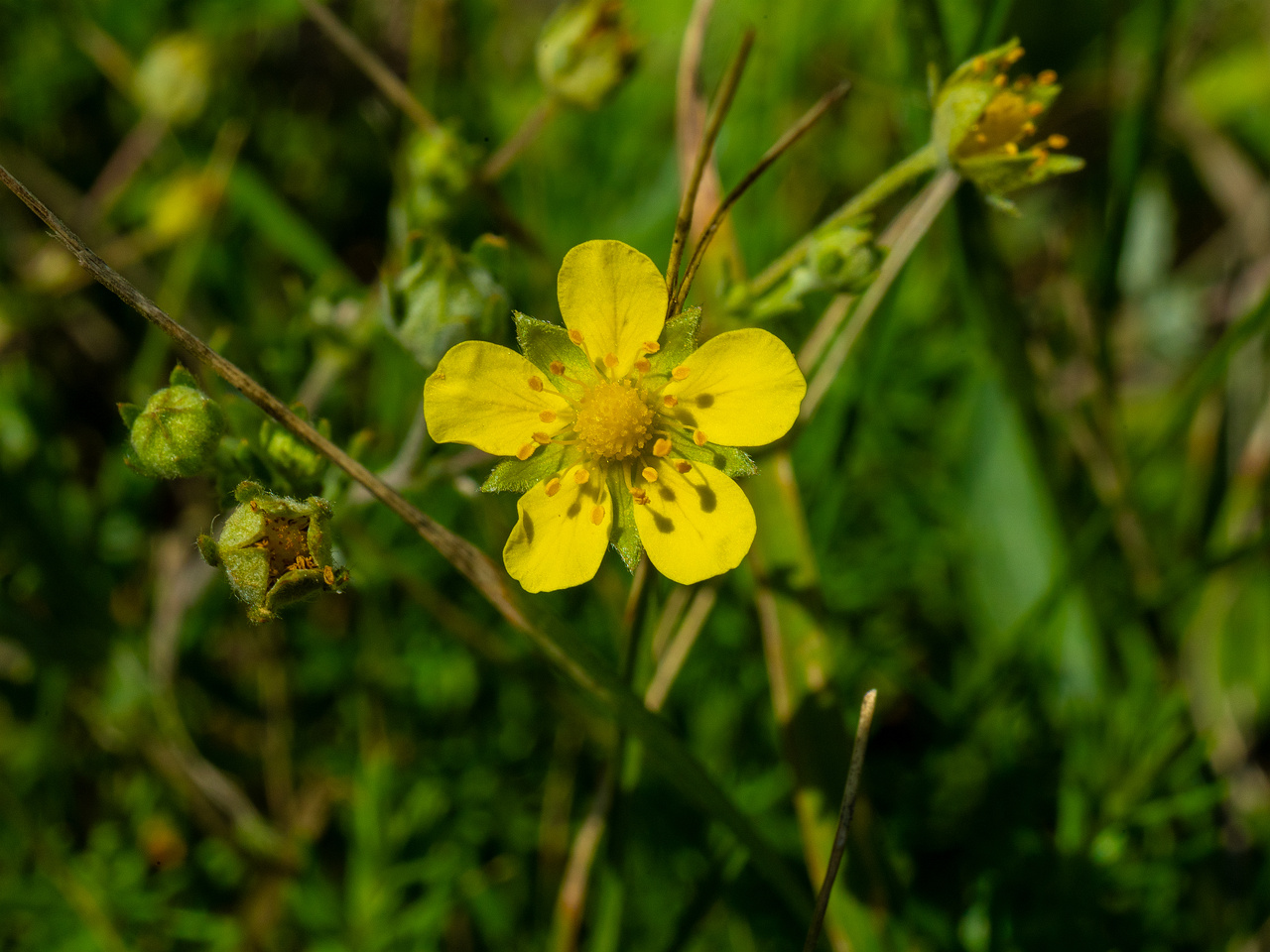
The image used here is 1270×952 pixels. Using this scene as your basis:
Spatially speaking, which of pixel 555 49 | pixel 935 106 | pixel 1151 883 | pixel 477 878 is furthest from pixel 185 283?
pixel 1151 883

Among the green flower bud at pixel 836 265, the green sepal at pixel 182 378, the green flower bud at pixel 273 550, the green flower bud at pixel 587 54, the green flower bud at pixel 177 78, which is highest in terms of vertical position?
the green flower bud at pixel 177 78

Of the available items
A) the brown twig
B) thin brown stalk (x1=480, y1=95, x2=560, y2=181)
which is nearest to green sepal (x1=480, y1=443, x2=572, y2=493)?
the brown twig

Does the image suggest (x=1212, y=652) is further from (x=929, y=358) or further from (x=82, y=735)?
(x=82, y=735)

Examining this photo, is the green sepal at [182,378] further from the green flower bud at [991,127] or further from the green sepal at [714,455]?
the green flower bud at [991,127]

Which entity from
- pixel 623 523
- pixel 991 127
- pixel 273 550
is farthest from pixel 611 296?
pixel 991 127

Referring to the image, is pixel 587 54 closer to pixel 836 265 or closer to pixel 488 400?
pixel 836 265

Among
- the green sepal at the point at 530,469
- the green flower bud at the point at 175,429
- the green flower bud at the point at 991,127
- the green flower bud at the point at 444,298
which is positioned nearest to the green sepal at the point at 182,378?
the green flower bud at the point at 175,429

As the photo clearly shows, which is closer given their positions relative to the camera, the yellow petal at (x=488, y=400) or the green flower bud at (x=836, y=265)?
the yellow petal at (x=488, y=400)

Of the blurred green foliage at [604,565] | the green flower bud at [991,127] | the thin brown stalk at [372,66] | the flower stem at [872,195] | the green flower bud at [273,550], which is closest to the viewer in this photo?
the green flower bud at [273,550]
